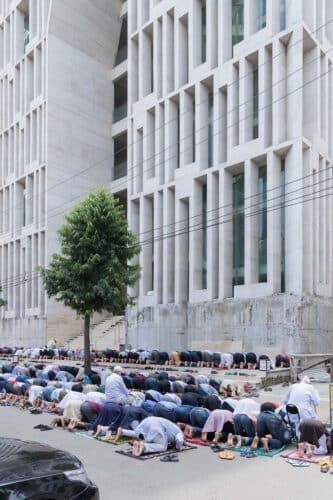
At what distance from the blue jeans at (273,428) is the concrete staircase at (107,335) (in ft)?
93.2

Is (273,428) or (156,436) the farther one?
(273,428)

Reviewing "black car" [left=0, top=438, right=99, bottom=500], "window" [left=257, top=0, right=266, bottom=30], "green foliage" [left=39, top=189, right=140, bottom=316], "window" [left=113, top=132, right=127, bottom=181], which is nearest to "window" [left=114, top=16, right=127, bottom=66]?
"window" [left=113, top=132, right=127, bottom=181]

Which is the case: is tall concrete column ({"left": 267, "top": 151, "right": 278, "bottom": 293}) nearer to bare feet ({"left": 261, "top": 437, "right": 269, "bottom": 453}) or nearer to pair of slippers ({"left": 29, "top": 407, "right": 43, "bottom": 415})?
pair of slippers ({"left": 29, "top": 407, "right": 43, "bottom": 415})

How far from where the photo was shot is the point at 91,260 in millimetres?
22891

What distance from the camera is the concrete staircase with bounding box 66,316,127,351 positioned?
41500 mm

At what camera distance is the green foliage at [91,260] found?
23188mm

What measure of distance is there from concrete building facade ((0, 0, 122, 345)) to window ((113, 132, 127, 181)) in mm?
805

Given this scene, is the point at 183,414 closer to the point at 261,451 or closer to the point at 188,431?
the point at 188,431

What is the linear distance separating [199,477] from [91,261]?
47.3 feet

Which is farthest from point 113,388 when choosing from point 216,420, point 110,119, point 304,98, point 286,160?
point 110,119

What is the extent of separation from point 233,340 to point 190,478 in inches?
858

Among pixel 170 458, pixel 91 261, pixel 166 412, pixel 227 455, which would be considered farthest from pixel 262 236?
pixel 170 458

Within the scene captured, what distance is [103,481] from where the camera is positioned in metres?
9.05

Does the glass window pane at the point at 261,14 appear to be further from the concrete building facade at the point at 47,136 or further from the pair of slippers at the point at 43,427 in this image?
the pair of slippers at the point at 43,427
